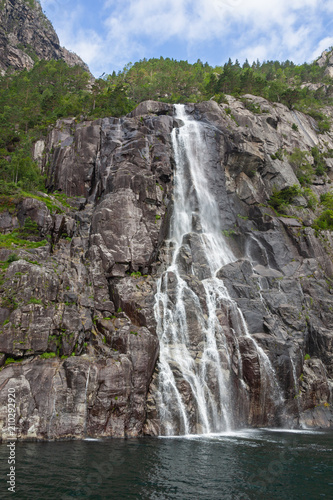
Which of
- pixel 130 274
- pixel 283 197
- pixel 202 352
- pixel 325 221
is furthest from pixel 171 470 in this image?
pixel 325 221

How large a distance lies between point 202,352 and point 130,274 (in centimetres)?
1048

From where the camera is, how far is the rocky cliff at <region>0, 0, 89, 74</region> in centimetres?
11325

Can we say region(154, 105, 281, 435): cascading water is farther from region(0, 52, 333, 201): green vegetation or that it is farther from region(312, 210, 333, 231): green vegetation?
region(312, 210, 333, 231): green vegetation

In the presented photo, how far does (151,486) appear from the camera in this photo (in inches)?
598

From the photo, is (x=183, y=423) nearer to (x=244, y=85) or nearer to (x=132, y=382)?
(x=132, y=382)

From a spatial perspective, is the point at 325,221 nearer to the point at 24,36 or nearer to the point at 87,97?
the point at 87,97

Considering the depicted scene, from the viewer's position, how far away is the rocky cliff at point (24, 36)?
113250mm

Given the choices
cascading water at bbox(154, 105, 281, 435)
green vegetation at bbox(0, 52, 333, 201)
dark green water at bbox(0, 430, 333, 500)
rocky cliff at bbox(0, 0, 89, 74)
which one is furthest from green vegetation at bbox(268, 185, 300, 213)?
rocky cliff at bbox(0, 0, 89, 74)

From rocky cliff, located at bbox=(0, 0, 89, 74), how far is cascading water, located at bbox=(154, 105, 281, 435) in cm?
9717

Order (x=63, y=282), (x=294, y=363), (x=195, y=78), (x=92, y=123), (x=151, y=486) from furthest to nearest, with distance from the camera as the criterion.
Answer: (x=195, y=78) → (x=92, y=123) → (x=294, y=363) → (x=63, y=282) → (x=151, y=486)

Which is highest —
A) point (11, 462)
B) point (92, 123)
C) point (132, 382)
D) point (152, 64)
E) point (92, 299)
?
point (152, 64)

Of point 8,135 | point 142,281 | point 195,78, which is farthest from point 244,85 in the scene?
point 142,281

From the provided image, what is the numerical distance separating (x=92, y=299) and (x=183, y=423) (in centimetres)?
1286

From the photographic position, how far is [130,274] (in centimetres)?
3572
